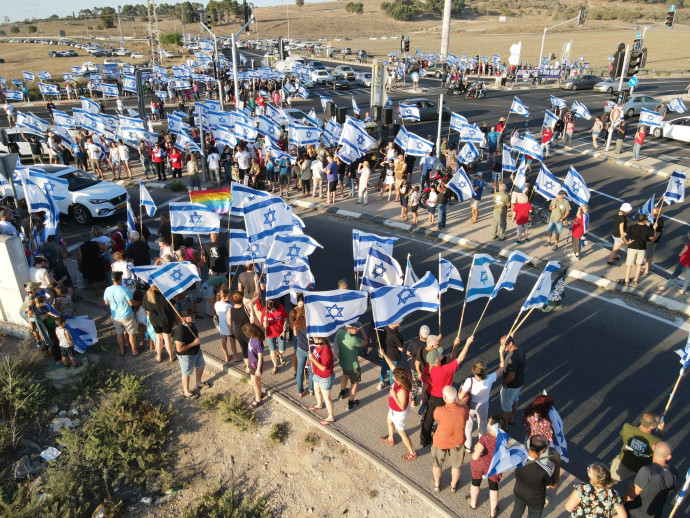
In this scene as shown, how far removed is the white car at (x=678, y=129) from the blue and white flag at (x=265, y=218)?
2524cm

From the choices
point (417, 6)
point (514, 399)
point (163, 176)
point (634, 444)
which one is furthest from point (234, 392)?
point (417, 6)

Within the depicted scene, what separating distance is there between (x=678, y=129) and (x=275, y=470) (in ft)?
93.8

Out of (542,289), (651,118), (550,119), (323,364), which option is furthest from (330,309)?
(651,118)

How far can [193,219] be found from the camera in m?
10.4

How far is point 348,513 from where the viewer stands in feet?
21.0

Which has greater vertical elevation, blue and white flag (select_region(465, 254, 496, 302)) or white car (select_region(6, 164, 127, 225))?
blue and white flag (select_region(465, 254, 496, 302))

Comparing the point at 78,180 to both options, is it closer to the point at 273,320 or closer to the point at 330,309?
the point at 273,320

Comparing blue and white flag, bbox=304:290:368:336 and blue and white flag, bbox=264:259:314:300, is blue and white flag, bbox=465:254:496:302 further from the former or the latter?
blue and white flag, bbox=264:259:314:300

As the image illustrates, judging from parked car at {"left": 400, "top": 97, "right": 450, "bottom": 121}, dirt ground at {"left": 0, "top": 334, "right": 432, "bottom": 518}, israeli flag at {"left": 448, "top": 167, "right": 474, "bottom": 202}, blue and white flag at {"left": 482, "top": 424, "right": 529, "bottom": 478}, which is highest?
israeli flag at {"left": 448, "top": 167, "right": 474, "bottom": 202}

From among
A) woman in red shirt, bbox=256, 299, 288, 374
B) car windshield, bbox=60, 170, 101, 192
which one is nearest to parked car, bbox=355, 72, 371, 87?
car windshield, bbox=60, 170, 101, 192

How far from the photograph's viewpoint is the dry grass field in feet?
227

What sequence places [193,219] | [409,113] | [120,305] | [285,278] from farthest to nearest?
[409,113] → [193,219] → [120,305] → [285,278]

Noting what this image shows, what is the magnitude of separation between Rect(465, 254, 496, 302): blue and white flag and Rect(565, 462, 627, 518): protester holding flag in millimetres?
Answer: 3447

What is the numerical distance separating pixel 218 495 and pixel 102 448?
1.85m
